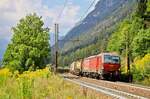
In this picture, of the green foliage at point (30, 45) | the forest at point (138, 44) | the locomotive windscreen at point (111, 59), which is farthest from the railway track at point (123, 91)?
the green foliage at point (30, 45)

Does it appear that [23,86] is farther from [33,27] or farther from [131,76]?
[33,27]

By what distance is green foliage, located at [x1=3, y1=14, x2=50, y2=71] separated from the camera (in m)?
52.3

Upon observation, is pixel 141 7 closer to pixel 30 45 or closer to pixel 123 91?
pixel 30 45

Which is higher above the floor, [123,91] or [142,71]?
[142,71]

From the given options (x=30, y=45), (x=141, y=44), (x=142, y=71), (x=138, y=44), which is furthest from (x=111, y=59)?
(x=138, y=44)

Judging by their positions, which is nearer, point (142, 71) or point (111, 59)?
point (142, 71)

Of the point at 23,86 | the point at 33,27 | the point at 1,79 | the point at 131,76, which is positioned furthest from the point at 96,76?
the point at 23,86

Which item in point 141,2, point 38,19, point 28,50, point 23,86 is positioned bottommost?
point 23,86

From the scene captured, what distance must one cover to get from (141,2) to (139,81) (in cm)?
4042

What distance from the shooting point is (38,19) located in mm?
53344

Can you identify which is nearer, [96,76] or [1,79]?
[1,79]

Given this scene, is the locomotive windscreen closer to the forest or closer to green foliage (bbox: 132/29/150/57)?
the forest

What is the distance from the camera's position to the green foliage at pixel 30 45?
52.3 meters

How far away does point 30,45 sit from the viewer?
5319 centimetres
